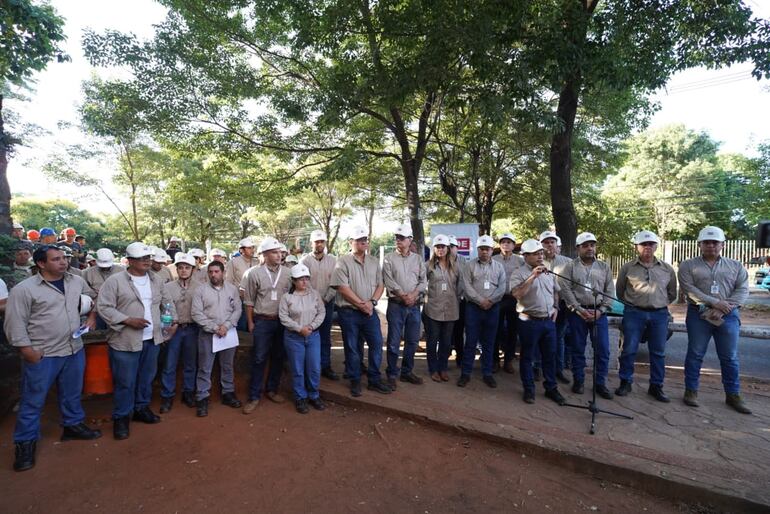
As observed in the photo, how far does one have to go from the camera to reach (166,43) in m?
7.55

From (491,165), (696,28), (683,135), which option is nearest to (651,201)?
(683,135)

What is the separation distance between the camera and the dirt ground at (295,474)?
3.14 metres

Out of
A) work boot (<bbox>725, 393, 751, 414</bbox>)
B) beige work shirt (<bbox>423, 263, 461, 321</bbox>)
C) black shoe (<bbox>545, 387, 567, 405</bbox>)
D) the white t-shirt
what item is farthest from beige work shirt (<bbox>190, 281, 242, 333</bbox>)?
work boot (<bbox>725, 393, 751, 414</bbox>)

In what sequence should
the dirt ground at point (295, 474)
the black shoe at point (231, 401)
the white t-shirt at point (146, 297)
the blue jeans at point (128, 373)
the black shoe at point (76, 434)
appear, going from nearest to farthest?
the dirt ground at point (295, 474) < the black shoe at point (76, 434) < the blue jeans at point (128, 373) < the white t-shirt at point (146, 297) < the black shoe at point (231, 401)

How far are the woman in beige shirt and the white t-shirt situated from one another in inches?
54.9

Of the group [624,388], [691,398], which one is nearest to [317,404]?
[624,388]

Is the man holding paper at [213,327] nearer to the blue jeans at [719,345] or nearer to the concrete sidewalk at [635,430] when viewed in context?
the concrete sidewalk at [635,430]

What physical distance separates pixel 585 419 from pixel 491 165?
376 inches

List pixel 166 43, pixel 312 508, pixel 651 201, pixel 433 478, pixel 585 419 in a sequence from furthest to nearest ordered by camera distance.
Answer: pixel 651 201 < pixel 166 43 < pixel 585 419 < pixel 433 478 < pixel 312 508

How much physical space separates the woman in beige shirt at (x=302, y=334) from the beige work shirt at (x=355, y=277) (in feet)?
1.10

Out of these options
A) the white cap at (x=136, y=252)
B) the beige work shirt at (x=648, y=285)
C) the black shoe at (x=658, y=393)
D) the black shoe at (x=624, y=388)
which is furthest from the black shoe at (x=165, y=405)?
the black shoe at (x=658, y=393)

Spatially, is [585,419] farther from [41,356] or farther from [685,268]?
[41,356]

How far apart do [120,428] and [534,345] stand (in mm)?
4721

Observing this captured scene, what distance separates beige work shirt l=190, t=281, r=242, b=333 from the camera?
480 centimetres
